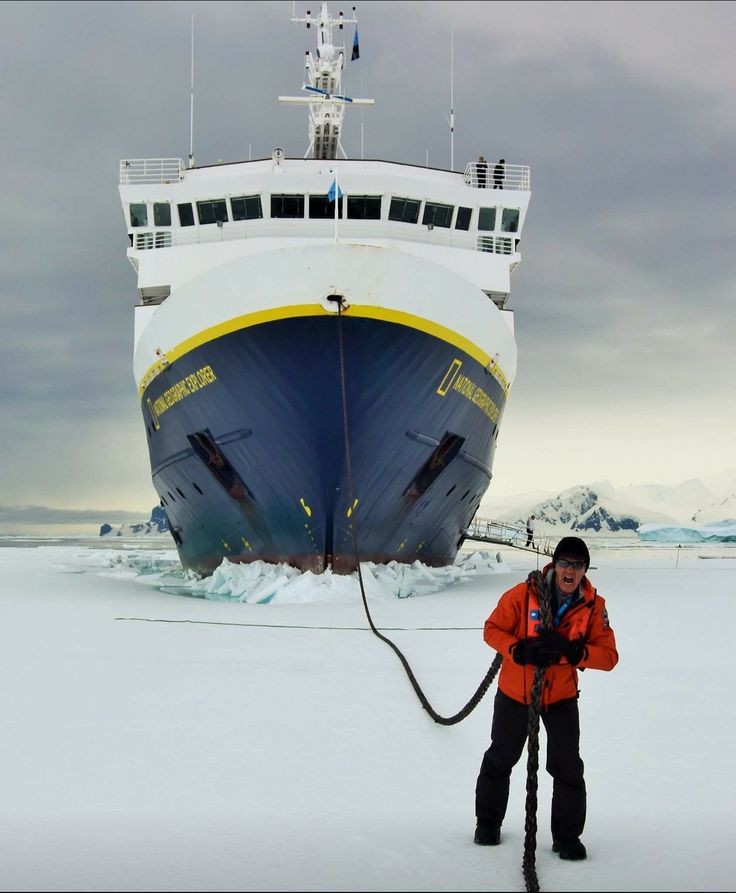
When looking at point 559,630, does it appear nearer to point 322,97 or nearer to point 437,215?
point 437,215

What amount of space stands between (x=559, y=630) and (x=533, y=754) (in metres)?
0.43

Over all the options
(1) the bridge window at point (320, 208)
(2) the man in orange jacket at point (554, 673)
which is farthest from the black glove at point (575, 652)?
(1) the bridge window at point (320, 208)

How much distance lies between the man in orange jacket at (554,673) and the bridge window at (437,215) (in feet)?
41.6

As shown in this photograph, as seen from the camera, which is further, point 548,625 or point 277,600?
point 277,600

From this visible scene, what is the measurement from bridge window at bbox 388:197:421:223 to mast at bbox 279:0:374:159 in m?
5.90

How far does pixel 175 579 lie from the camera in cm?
1467

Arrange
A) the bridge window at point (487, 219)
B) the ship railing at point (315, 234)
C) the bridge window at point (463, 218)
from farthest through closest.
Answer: the bridge window at point (487, 219), the bridge window at point (463, 218), the ship railing at point (315, 234)

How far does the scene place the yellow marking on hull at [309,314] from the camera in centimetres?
1037

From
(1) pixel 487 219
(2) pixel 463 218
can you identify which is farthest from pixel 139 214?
(1) pixel 487 219

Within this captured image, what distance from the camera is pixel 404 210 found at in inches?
580

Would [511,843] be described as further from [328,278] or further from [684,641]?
[328,278]

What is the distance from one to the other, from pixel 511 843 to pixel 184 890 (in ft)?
3.76

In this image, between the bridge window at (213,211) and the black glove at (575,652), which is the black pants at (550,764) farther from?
the bridge window at (213,211)

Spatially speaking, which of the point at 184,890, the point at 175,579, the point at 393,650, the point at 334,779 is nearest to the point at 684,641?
the point at 393,650
